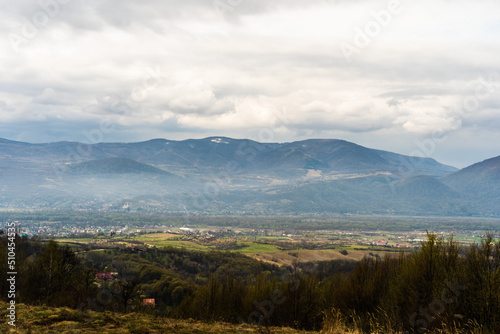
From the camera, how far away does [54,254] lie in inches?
A: 1172

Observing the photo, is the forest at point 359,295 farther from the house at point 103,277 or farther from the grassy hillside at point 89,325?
the house at point 103,277

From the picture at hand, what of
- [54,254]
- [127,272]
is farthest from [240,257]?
[54,254]

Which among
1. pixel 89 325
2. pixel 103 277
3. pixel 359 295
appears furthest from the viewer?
pixel 103 277

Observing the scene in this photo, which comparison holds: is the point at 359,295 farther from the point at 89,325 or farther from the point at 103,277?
the point at 103,277

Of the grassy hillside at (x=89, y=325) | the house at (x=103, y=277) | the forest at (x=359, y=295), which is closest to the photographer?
the grassy hillside at (x=89, y=325)

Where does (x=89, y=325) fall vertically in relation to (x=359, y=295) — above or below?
above

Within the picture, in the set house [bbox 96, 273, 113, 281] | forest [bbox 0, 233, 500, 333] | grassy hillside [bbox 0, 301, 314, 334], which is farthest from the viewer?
house [bbox 96, 273, 113, 281]

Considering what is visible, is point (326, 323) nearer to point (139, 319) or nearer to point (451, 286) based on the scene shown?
point (451, 286)

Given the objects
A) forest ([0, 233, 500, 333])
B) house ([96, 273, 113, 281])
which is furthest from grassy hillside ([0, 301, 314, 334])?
house ([96, 273, 113, 281])

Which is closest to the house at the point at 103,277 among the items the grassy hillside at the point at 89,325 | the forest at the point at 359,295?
the forest at the point at 359,295

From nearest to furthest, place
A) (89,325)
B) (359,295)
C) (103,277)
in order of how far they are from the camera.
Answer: (89,325) → (359,295) → (103,277)

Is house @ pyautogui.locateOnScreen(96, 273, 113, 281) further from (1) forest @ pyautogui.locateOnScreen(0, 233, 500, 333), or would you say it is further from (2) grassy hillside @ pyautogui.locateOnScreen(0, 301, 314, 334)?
(2) grassy hillside @ pyautogui.locateOnScreen(0, 301, 314, 334)

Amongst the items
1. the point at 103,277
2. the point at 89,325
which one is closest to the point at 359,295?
the point at 89,325

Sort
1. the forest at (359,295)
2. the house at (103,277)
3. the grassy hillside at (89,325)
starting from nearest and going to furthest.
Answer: the grassy hillside at (89,325), the forest at (359,295), the house at (103,277)
